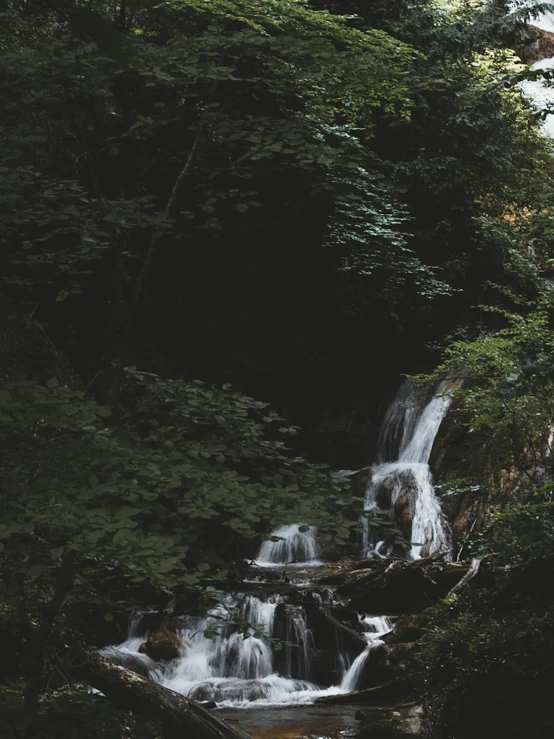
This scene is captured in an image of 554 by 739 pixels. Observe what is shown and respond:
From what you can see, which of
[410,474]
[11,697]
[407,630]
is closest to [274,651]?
[407,630]

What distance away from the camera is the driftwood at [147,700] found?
453cm

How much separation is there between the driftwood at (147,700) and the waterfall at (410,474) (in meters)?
6.60

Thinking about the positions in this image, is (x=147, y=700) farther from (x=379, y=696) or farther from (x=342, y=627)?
(x=342, y=627)

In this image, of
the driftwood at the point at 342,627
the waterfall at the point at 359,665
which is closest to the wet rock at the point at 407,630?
the waterfall at the point at 359,665

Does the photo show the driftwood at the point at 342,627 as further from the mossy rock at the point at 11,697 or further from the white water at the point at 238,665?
the mossy rock at the point at 11,697

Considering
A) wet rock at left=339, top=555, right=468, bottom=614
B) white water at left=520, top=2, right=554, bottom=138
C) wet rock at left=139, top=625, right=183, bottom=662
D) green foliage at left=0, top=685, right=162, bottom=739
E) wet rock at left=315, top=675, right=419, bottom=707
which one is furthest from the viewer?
white water at left=520, top=2, right=554, bottom=138

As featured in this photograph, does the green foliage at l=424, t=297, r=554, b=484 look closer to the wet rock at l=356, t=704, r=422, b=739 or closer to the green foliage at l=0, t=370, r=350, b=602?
the wet rock at l=356, t=704, r=422, b=739

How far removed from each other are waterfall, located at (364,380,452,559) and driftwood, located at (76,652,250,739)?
6597 mm

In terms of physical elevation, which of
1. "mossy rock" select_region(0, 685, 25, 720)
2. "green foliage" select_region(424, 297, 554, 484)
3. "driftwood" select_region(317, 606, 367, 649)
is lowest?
"driftwood" select_region(317, 606, 367, 649)

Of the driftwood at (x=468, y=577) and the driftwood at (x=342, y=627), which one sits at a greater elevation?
the driftwood at (x=468, y=577)

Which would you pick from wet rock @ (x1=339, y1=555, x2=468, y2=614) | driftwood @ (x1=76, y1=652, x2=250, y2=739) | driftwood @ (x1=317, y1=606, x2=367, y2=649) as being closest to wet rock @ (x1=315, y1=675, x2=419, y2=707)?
driftwood @ (x1=317, y1=606, x2=367, y2=649)

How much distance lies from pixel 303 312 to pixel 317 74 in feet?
38.7

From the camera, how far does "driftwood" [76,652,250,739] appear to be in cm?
453

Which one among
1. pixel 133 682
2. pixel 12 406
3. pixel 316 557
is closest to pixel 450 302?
pixel 316 557
